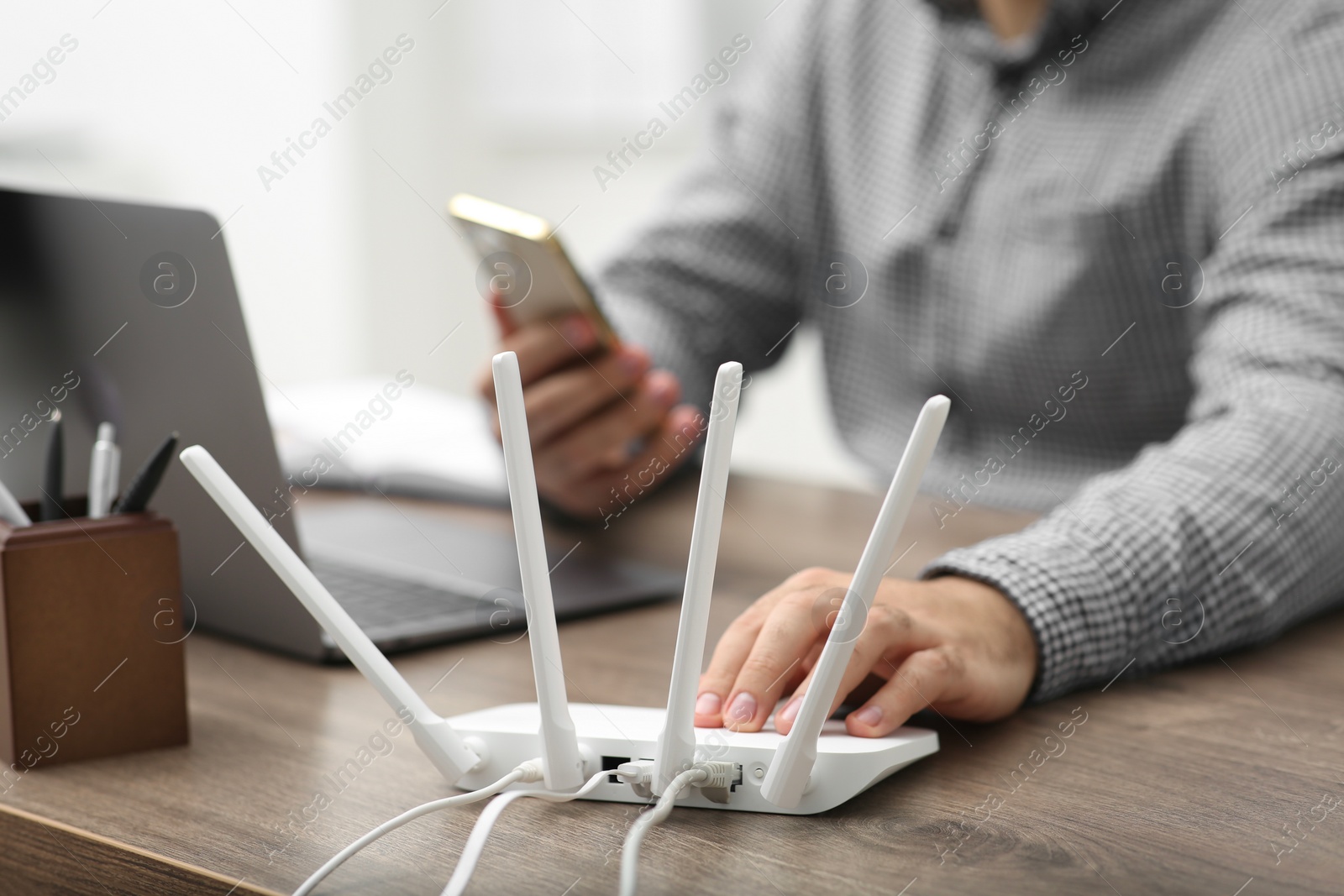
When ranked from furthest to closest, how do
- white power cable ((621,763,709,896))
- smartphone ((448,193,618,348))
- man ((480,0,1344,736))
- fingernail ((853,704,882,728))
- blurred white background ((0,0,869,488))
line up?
blurred white background ((0,0,869,488)) < smartphone ((448,193,618,348)) < man ((480,0,1344,736)) < fingernail ((853,704,882,728)) < white power cable ((621,763,709,896))

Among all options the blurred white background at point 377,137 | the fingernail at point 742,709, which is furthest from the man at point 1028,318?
the blurred white background at point 377,137

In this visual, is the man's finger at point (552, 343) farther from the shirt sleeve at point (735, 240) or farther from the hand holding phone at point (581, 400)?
the shirt sleeve at point (735, 240)

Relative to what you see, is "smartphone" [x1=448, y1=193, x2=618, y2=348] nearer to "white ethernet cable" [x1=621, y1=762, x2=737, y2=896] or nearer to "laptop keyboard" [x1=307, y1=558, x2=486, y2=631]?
"laptop keyboard" [x1=307, y1=558, x2=486, y2=631]

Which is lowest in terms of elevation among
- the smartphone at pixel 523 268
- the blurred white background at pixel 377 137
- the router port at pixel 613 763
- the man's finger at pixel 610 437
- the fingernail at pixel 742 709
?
the router port at pixel 613 763

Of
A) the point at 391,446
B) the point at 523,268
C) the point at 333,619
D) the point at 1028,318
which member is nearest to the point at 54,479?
the point at 333,619

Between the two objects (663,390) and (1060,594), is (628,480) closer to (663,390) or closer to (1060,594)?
(663,390)

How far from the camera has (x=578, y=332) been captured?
0.93 meters

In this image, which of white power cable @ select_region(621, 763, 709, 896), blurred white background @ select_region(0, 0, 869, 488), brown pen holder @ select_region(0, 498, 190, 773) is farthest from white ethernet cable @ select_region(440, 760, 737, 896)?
blurred white background @ select_region(0, 0, 869, 488)

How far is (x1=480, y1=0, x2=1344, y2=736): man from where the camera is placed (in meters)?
0.57

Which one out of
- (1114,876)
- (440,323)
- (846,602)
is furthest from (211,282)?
(440,323)

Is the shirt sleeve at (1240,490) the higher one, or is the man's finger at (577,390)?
the man's finger at (577,390)

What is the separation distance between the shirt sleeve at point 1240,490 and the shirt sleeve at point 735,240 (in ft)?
1.81

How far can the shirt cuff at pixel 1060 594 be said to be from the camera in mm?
553

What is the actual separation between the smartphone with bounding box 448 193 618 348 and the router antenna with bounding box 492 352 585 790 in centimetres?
41
